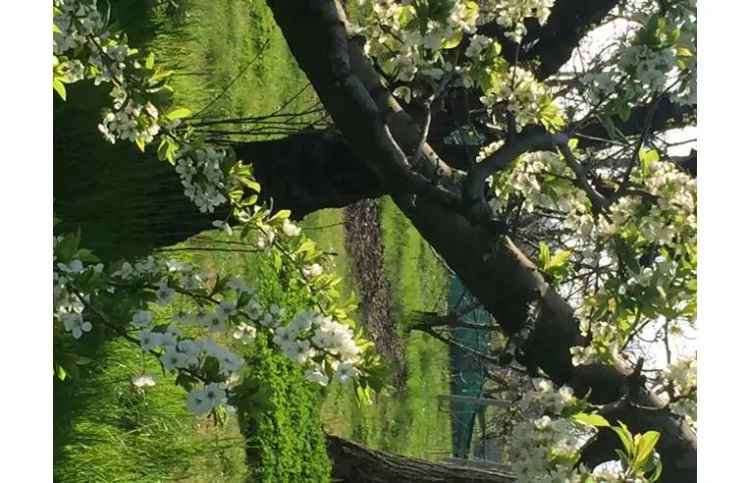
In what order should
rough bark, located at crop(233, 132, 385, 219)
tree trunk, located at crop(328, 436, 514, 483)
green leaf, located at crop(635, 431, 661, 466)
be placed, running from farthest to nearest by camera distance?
tree trunk, located at crop(328, 436, 514, 483) → rough bark, located at crop(233, 132, 385, 219) → green leaf, located at crop(635, 431, 661, 466)

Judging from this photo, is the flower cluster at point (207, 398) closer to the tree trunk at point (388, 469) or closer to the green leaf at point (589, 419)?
the green leaf at point (589, 419)

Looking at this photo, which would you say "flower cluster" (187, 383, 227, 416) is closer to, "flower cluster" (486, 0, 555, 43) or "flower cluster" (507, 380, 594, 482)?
"flower cluster" (507, 380, 594, 482)

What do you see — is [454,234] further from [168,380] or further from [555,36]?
[168,380]

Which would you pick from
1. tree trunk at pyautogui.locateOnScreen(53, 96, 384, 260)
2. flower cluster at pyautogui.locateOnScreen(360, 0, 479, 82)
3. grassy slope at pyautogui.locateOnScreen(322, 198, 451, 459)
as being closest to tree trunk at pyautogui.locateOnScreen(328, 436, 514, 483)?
grassy slope at pyautogui.locateOnScreen(322, 198, 451, 459)

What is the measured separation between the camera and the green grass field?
178cm

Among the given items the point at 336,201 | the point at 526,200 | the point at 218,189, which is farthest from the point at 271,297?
the point at 526,200

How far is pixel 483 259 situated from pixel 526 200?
0.56 feet

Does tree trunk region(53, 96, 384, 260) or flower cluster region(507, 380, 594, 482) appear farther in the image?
tree trunk region(53, 96, 384, 260)

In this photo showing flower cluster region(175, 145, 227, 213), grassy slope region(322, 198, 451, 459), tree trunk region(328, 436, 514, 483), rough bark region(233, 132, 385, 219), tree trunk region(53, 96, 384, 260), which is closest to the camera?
flower cluster region(175, 145, 227, 213)

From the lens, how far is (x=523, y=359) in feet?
4.65

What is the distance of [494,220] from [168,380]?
116 cm

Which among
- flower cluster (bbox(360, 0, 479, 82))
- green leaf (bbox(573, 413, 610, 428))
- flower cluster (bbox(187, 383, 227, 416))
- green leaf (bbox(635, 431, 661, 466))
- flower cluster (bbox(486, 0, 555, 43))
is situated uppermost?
flower cluster (bbox(486, 0, 555, 43))

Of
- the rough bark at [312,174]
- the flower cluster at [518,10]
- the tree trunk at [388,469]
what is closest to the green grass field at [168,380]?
the tree trunk at [388,469]

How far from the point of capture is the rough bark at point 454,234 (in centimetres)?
136
